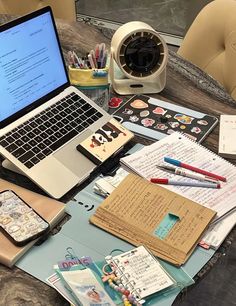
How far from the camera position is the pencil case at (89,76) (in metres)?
1.25

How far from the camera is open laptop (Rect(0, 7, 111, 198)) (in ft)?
3.46

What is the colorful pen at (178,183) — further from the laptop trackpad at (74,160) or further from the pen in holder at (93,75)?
the pen in holder at (93,75)

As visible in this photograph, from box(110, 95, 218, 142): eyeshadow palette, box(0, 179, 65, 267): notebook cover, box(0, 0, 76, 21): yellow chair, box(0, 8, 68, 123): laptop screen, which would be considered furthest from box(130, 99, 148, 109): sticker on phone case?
box(0, 0, 76, 21): yellow chair

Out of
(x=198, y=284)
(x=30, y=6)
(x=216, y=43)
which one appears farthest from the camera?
(x=30, y=6)

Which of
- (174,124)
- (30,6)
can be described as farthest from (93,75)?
(30,6)

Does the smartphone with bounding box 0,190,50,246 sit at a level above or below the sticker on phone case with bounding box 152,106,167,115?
above

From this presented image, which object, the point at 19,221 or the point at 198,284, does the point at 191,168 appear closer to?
the point at 198,284

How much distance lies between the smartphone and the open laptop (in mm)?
77

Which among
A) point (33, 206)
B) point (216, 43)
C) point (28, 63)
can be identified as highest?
point (28, 63)

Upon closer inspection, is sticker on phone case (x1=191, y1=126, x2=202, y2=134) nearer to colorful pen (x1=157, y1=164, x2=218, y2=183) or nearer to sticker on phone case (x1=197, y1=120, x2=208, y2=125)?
sticker on phone case (x1=197, y1=120, x2=208, y2=125)

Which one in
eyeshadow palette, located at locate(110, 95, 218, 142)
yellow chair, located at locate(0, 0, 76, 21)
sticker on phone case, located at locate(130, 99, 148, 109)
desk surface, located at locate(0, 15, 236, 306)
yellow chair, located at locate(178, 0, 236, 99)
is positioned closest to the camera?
desk surface, located at locate(0, 15, 236, 306)

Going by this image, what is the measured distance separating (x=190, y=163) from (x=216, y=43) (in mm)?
702

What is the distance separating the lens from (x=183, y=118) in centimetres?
128

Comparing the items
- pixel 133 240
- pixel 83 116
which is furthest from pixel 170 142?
pixel 133 240
